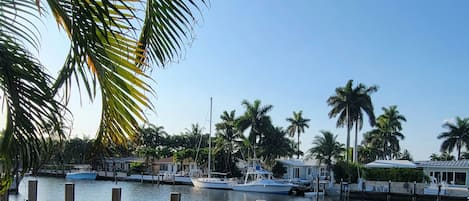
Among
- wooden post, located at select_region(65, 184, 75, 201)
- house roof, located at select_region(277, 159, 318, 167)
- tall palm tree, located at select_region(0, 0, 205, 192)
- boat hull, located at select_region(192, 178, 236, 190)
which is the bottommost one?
boat hull, located at select_region(192, 178, 236, 190)

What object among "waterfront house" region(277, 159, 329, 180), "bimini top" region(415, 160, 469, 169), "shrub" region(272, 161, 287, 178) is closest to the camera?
"bimini top" region(415, 160, 469, 169)

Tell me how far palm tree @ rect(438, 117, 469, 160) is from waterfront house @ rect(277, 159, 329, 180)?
17.6 metres

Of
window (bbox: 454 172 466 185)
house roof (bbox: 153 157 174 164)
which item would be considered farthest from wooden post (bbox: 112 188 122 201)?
house roof (bbox: 153 157 174 164)

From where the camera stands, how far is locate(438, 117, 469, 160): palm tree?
6925 centimetres

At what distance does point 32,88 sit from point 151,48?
2.62 ft

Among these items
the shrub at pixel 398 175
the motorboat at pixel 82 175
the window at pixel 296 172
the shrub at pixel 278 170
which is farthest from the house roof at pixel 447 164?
the motorboat at pixel 82 175

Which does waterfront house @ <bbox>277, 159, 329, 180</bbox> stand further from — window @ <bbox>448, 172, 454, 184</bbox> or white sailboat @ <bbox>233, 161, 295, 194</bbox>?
window @ <bbox>448, 172, 454, 184</bbox>

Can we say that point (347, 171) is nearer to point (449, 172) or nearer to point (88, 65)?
point (449, 172)

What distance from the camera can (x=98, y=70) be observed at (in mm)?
2840

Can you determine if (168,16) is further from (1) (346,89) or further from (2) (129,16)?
(1) (346,89)

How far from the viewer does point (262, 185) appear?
54406 millimetres

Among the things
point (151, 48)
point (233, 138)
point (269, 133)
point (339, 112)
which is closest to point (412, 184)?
point (339, 112)

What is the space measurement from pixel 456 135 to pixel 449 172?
1836 cm

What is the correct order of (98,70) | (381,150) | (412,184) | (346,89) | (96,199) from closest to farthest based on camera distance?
(98,70) < (96,199) < (412,184) < (346,89) < (381,150)
